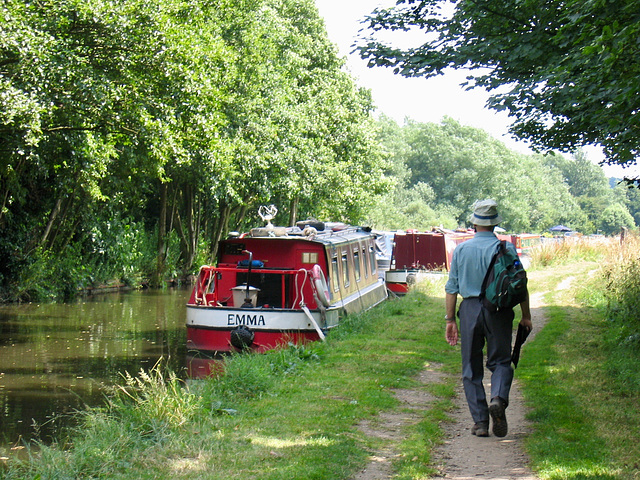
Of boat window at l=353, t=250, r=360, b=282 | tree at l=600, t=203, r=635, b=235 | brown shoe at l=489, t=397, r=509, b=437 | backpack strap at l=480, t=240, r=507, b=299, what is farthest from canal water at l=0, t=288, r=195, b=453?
tree at l=600, t=203, r=635, b=235

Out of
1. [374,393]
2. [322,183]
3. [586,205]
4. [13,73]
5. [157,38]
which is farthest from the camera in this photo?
[586,205]

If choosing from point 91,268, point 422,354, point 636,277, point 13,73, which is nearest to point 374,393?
point 422,354

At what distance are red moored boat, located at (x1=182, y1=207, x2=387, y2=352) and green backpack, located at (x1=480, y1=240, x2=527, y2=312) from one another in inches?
258

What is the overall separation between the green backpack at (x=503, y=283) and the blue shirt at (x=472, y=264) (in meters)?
0.06

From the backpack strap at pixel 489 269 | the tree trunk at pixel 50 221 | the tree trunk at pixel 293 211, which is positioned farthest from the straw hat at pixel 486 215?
the tree trunk at pixel 293 211

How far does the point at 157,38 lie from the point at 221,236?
70.4ft

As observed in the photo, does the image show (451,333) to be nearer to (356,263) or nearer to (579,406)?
(579,406)

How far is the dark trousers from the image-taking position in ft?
20.0

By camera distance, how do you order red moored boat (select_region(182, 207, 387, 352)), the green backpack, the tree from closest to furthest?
the green backpack < red moored boat (select_region(182, 207, 387, 352)) < the tree

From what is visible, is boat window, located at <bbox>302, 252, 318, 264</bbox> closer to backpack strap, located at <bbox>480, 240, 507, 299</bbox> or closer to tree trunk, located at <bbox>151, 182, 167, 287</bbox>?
backpack strap, located at <bbox>480, 240, 507, 299</bbox>

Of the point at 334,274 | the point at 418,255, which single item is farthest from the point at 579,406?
the point at 418,255

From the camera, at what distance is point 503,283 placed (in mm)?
5938

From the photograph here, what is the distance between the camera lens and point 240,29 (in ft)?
89.7

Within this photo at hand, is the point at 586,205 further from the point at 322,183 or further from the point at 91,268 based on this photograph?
the point at 91,268
